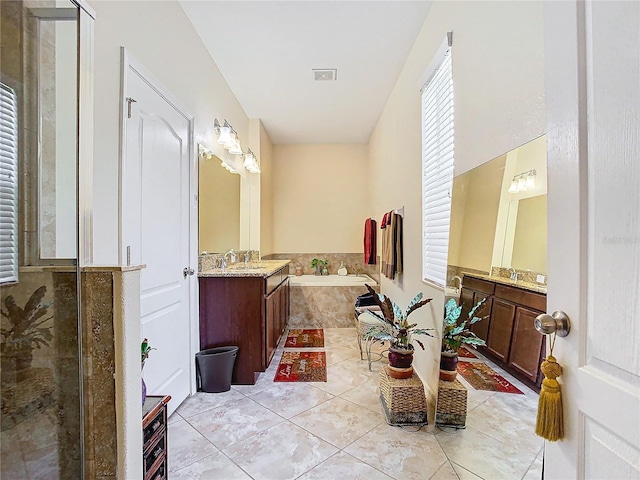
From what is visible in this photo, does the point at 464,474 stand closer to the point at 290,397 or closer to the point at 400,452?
the point at 400,452

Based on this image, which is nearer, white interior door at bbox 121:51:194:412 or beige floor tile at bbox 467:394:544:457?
beige floor tile at bbox 467:394:544:457

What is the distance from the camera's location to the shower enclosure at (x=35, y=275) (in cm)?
101

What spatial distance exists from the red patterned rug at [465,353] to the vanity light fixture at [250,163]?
122 inches

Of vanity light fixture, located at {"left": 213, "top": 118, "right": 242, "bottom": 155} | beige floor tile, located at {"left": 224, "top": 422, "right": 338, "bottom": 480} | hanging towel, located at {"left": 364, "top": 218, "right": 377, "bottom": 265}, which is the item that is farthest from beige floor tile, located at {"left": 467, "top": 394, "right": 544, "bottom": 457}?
hanging towel, located at {"left": 364, "top": 218, "right": 377, "bottom": 265}

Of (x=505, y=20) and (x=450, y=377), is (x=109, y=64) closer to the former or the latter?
(x=505, y=20)

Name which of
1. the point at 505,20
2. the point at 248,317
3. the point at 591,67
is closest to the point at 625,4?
the point at 591,67

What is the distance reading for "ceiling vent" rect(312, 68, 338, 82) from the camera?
3.13m

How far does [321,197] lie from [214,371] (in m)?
3.51

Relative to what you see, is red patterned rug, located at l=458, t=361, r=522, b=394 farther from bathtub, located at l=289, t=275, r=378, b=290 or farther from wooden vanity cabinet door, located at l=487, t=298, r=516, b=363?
bathtub, located at l=289, t=275, r=378, b=290

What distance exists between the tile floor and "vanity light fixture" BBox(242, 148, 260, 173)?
8.23 feet

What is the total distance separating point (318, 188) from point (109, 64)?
160 inches

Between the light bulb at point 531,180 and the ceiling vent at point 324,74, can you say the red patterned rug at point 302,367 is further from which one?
the ceiling vent at point 324,74

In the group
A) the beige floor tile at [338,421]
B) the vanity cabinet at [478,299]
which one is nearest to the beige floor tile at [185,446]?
the beige floor tile at [338,421]

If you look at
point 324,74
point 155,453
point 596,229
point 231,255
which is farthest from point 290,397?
point 324,74
